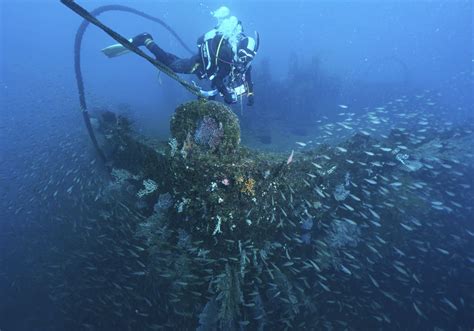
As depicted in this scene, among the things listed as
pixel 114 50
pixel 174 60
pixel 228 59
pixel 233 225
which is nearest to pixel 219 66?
pixel 228 59

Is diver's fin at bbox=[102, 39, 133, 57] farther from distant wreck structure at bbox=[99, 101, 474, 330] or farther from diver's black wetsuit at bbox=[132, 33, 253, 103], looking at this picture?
distant wreck structure at bbox=[99, 101, 474, 330]

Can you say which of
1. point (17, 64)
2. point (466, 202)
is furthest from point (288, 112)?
point (17, 64)

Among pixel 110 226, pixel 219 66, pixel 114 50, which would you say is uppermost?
pixel 114 50

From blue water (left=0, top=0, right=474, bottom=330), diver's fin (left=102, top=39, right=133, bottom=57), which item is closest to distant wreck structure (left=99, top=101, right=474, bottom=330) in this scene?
blue water (left=0, top=0, right=474, bottom=330)

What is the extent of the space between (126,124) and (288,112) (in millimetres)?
11675

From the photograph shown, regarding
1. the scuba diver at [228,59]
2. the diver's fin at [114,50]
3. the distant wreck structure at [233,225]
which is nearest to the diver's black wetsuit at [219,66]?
the scuba diver at [228,59]

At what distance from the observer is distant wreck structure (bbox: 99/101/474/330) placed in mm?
5102

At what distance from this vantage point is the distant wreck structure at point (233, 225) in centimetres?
510

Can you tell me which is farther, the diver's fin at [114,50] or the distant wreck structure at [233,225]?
the diver's fin at [114,50]

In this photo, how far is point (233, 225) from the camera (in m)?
5.14

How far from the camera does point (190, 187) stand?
5.14m

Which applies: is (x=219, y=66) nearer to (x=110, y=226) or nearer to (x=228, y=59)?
(x=228, y=59)

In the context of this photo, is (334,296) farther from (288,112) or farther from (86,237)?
(288,112)

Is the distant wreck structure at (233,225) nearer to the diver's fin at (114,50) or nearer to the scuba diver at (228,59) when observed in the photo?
the scuba diver at (228,59)
